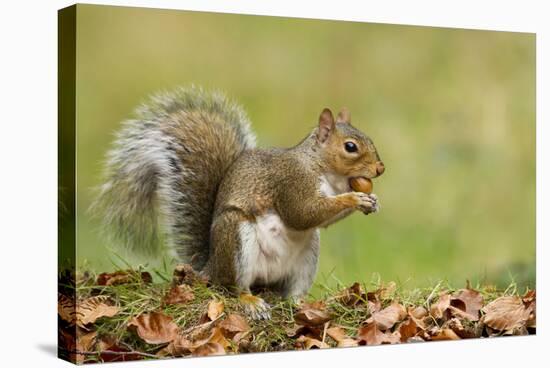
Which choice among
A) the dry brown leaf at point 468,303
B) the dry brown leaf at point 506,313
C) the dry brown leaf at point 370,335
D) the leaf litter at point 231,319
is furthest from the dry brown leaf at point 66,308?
the dry brown leaf at point 506,313

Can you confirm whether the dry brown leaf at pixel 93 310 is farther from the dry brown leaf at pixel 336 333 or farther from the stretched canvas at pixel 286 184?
the dry brown leaf at pixel 336 333

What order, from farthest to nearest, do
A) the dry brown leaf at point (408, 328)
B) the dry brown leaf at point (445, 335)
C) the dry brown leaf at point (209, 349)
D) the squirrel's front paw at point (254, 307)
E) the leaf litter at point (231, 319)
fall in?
1. the dry brown leaf at point (445, 335)
2. the dry brown leaf at point (408, 328)
3. the squirrel's front paw at point (254, 307)
4. the dry brown leaf at point (209, 349)
5. the leaf litter at point (231, 319)

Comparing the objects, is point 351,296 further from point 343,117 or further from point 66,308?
point 66,308

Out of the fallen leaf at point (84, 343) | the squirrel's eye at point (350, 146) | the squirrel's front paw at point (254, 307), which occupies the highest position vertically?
the squirrel's eye at point (350, 146)

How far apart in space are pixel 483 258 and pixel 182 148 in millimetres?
1997

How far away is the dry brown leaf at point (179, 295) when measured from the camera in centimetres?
532

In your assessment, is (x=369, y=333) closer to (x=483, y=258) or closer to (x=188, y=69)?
(x=483, y=258)

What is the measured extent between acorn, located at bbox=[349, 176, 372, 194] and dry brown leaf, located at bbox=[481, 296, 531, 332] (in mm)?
1072

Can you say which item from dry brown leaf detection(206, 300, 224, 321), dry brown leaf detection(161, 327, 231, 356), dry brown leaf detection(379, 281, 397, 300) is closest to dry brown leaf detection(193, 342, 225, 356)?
dry brown leaf detection(161, 327, 231, 356)

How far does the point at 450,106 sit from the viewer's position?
619cm

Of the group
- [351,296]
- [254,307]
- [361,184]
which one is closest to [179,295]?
[254,307]

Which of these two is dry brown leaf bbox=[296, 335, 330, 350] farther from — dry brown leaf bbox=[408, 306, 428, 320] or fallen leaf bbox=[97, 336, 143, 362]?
fallen leaf bbox=[97, 336, 143, 362]

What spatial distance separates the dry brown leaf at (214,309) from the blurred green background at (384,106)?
1.91ft

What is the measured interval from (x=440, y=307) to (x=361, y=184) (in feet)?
2.92
